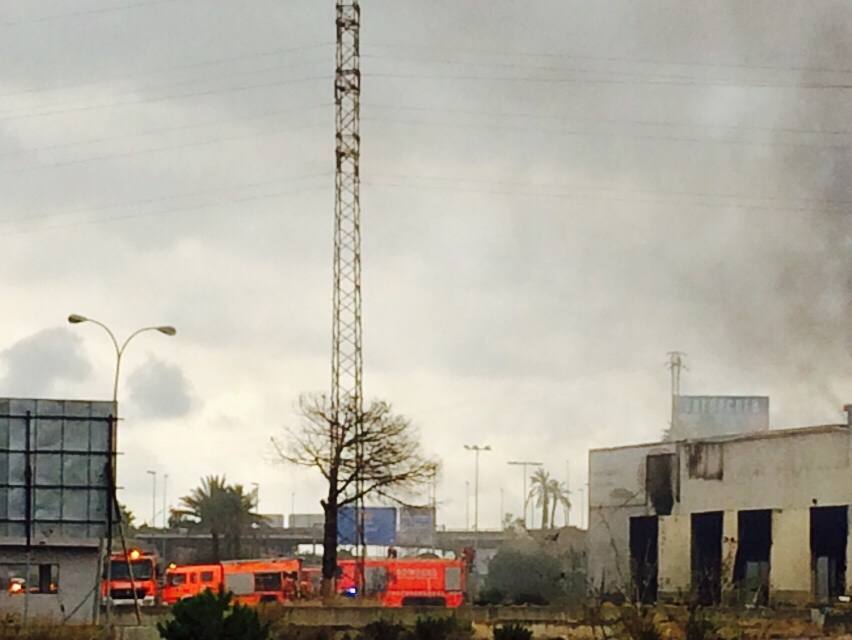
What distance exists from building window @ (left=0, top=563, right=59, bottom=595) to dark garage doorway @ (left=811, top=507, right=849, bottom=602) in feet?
138

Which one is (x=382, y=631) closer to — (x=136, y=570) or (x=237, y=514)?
(x=136, y=570)

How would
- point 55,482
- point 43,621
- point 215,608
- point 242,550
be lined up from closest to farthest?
point 215,608, point 43,621, point 55,482, point 242,550

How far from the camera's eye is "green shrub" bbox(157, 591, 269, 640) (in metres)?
41.0

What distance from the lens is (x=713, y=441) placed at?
101375mm

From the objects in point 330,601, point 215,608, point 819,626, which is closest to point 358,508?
point 330,601

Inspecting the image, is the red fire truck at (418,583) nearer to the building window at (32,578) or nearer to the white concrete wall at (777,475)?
the white concrete wall at (777,475)

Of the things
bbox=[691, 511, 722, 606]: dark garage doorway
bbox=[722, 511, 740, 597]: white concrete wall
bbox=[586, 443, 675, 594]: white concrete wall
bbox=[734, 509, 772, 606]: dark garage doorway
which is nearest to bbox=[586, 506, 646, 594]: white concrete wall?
bbox=[586, 443, 675, 594]: white concrete wall

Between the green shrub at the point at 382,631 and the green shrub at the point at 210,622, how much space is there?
12.1 metres

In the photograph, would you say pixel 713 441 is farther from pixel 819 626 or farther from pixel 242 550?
pixel 242 550

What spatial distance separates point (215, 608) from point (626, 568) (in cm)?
7141

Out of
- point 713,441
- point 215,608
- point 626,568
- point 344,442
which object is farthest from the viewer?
point 626,568

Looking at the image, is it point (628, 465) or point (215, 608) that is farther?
point (628, 465)

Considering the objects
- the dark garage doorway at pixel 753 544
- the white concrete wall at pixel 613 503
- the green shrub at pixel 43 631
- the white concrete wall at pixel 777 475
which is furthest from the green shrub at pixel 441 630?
the white concrete wall at pixel 613 503

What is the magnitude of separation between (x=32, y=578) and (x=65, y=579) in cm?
147
